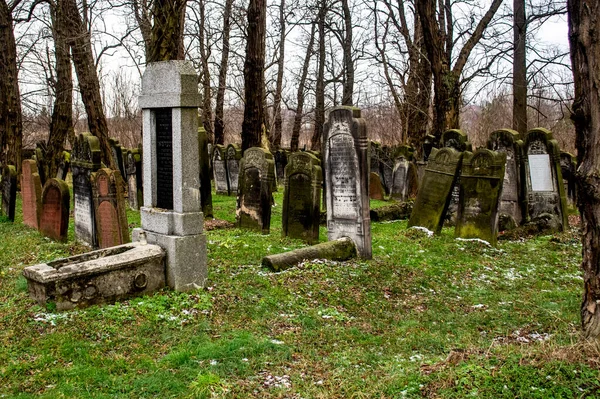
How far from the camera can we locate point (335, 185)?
8.69 meters

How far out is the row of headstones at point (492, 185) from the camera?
972 centimetres

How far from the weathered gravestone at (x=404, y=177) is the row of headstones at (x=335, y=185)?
7446mm

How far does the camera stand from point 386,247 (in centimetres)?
939

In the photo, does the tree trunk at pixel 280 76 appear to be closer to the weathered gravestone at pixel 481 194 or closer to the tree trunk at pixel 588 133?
the weathered gravestone at pixel 481 194

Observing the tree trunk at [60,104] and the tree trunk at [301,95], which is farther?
the tree trunk at [301,95]

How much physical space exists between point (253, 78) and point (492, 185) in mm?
7297

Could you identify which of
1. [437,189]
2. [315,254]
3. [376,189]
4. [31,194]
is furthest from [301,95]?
[315,254]

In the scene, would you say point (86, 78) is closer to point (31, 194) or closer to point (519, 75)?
point (31, 194)

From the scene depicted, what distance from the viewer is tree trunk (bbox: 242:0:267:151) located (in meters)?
14.3

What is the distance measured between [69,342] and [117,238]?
12.3 ft

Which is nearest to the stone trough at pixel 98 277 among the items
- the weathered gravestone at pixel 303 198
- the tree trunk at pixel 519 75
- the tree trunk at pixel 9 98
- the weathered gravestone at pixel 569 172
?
the weathered gravestone at pixel 303 198

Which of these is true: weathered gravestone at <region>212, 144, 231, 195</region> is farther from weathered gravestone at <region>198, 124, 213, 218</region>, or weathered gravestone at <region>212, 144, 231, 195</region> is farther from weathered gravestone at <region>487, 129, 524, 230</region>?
weathered gravestone at <region>487, 129, 524, 230</region>

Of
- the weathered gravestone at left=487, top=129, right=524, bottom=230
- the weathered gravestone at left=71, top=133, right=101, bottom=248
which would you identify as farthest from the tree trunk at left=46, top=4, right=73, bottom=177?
the weathered gravestone at left=487, top=129, right=524, bottom=230

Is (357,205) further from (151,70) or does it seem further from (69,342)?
(69,342)
